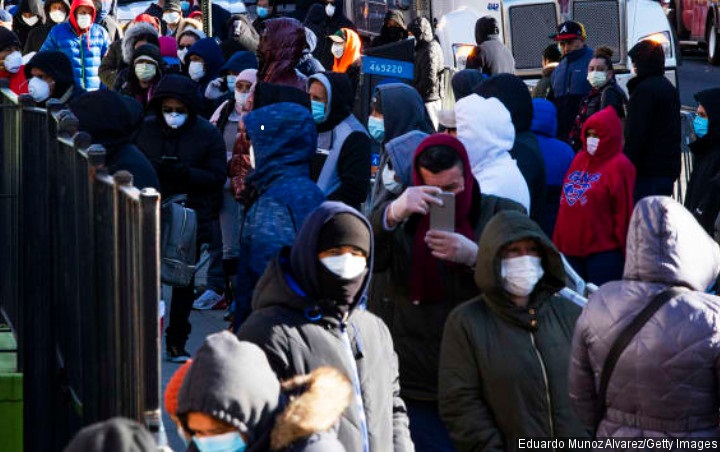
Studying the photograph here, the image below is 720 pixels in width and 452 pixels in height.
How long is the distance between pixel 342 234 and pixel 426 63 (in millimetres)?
10806

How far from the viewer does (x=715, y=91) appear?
10820mm

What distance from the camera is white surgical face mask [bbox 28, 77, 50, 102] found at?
11023mm

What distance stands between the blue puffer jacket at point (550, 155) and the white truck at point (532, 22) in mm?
7876

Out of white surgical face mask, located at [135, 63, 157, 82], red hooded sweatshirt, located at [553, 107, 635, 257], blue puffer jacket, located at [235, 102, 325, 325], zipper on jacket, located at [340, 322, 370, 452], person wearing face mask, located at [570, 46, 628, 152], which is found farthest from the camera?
person wearing face mask, located at [570, 46, 628, 152]

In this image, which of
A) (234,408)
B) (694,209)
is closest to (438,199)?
(234,408)

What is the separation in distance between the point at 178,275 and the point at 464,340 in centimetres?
345

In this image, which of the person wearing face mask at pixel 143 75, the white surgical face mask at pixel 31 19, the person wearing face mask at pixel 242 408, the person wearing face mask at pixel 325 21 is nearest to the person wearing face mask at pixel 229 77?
the person wearing face mask at pixel 143 75

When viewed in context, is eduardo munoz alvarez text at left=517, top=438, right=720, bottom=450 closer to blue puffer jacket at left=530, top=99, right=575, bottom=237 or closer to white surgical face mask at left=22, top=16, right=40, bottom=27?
blue puffer jacket at left=530, top=99, right=575, bottom=237

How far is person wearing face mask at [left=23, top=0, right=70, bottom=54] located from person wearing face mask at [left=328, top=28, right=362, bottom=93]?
290 cm

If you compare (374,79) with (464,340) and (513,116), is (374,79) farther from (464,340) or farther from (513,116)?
(464,340)

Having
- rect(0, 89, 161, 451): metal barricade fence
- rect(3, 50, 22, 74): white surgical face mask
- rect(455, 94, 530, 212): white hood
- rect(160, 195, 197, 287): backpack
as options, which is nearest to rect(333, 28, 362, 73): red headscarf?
rect(3, 50, 22, 74): white surgical face mask

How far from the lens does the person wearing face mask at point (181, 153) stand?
9.98 m

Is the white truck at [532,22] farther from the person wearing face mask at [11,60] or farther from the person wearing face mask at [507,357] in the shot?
the person wearing face mask at [507,357]

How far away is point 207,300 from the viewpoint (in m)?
11.8
